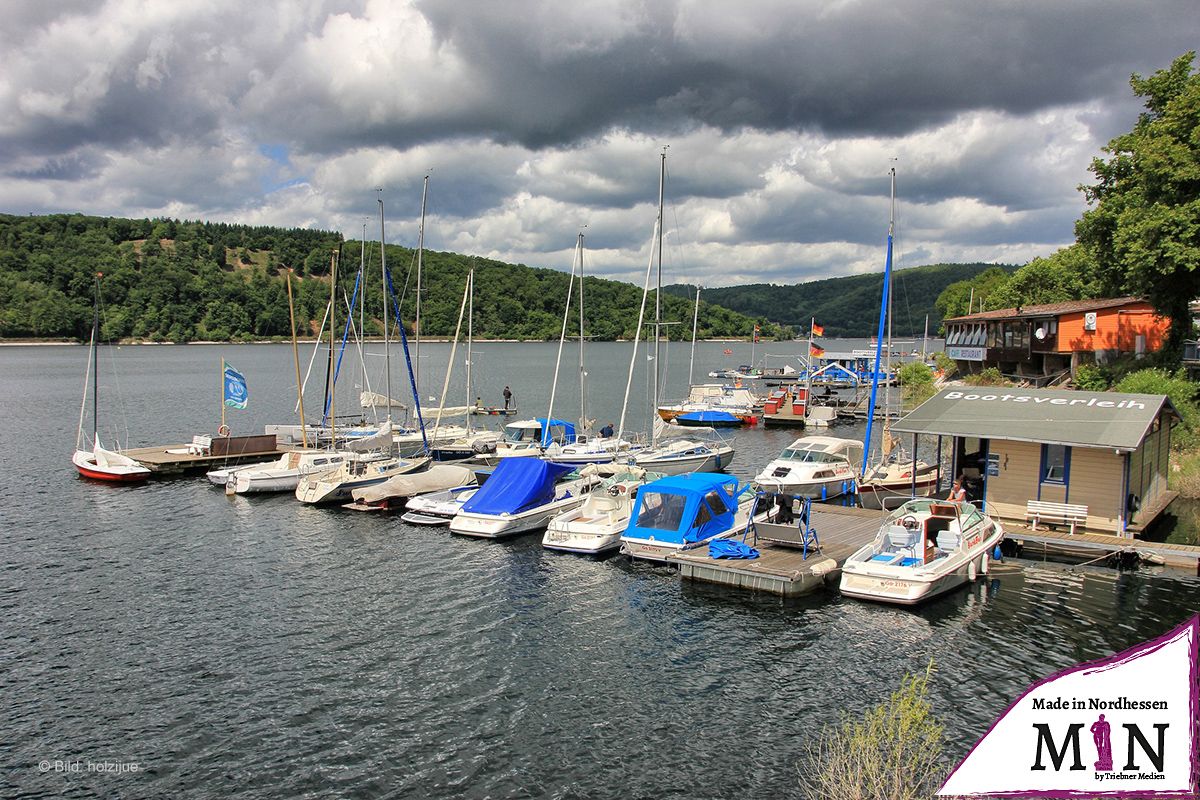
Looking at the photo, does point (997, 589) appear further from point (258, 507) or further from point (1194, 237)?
point (258, 507)

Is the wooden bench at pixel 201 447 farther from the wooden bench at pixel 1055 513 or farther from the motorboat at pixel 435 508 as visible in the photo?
the wooden bench at pixel 1055 513

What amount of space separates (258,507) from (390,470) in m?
6.30

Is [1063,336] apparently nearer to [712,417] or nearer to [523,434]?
[712,417]

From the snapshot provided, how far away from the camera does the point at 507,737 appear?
15.5m

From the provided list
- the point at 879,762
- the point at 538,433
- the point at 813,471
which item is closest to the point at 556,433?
the point at 538,433

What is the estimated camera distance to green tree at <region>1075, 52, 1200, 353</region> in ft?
126

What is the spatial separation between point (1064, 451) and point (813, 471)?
1148 cm

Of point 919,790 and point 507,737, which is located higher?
point 919,790

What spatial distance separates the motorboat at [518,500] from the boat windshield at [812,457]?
10.8 metres

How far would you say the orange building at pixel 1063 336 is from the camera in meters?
55.8

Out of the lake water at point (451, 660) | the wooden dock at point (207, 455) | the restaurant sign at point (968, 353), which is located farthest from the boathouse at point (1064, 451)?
the restaurant sign at point (968, 353)

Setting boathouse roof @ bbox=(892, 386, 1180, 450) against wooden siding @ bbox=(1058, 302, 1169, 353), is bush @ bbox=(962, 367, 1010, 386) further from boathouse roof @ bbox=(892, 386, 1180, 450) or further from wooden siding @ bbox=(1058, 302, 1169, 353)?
boathouse roof @ bbox=(892, 386, 1180, 450)

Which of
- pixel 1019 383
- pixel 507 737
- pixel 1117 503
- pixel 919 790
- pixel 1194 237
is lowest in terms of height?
pixel 507 737

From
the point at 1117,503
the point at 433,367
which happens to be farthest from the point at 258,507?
the point at 433,367
